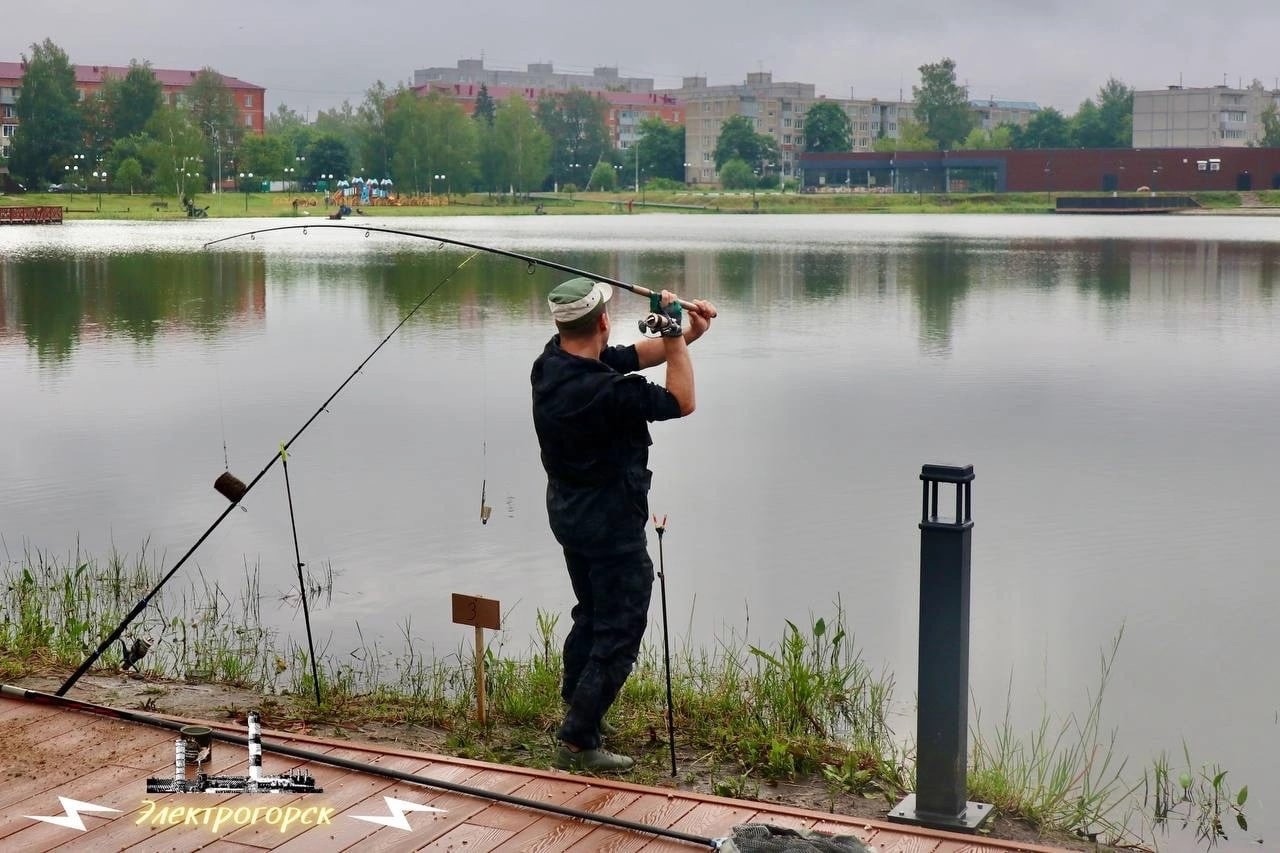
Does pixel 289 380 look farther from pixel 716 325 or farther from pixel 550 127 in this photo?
pixel 550 127

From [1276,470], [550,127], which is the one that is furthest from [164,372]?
[550,127]

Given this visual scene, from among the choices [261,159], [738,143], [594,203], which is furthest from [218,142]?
[738,143]

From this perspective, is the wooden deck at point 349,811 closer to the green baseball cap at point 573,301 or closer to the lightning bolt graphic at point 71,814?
the lightning bolt graphic at point 71,814

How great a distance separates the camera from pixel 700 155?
173 metres

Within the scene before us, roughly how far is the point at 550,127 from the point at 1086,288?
135542 millimetres

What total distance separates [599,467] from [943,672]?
4.11 ft

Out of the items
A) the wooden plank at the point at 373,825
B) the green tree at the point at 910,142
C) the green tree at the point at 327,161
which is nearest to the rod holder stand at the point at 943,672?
the wooden plank at the point at 373,825

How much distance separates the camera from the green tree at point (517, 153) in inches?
4867

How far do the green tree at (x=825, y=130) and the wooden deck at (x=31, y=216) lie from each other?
98026 mm

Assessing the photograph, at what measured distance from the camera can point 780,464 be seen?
13.3 meters

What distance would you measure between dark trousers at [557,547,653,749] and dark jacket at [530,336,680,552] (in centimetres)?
8

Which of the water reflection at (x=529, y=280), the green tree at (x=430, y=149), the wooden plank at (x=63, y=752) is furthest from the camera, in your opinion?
the green tree at (x=430, y=149)

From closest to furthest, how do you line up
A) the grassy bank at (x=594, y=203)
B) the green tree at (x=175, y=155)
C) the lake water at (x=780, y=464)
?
the lake water at (x=780, y=464) < the grassy bank at (x=594, y=203) < the green tree at (x=175, y=155)

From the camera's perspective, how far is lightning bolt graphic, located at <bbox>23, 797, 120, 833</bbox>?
4.46 m
